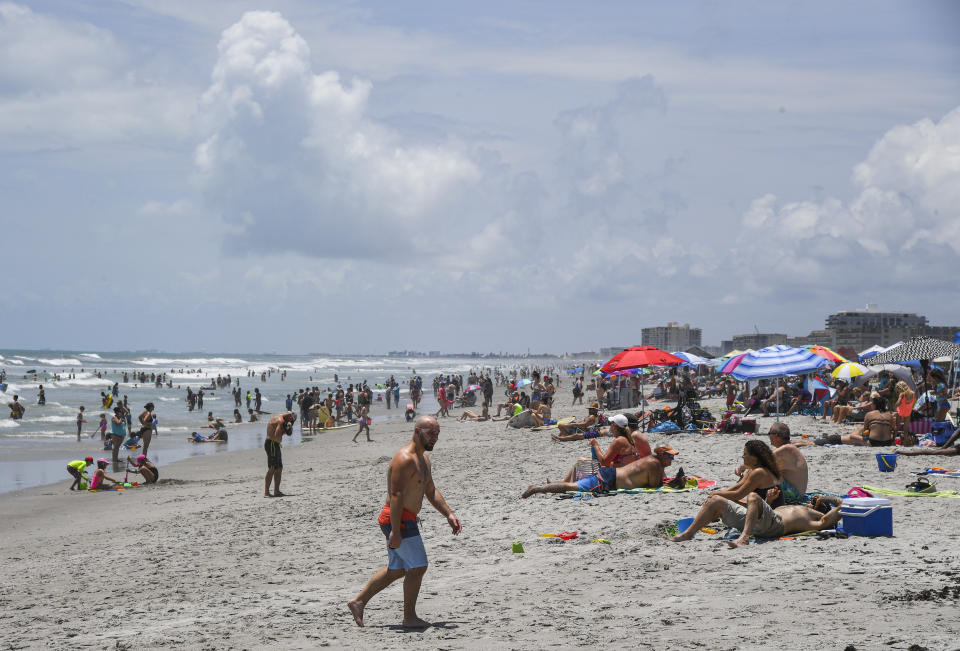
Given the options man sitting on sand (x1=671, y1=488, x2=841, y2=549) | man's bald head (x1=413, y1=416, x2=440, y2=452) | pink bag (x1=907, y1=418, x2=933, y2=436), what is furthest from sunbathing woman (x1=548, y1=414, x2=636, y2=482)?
pink bag (x1=907, y1=418, x2=933, y2=436)

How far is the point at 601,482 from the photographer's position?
968cm

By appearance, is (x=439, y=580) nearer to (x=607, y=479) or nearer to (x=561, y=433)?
(x=607, y=479)

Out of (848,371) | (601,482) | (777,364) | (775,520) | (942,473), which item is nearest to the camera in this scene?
(775,520)

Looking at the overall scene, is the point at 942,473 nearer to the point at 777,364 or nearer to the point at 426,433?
the point at 777,364

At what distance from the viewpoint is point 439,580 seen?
6574 mm

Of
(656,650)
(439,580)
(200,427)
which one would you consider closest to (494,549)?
(439,580)

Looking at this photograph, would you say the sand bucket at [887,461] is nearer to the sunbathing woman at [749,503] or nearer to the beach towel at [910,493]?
the beach towel at [910,493]

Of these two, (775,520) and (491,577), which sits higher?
(775,520)

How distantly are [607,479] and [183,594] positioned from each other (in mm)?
4881

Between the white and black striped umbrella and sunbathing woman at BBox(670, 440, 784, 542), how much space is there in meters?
17.8

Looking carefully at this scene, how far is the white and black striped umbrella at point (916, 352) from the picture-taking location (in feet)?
74.0

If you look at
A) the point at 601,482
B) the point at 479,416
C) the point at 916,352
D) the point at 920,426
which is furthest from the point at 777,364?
the point at 479,416

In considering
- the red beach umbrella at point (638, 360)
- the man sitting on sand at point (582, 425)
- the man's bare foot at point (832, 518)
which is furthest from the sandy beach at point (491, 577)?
the red beach umbrella at point (638, 360)

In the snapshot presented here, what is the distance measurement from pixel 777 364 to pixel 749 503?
8949 millimetres
